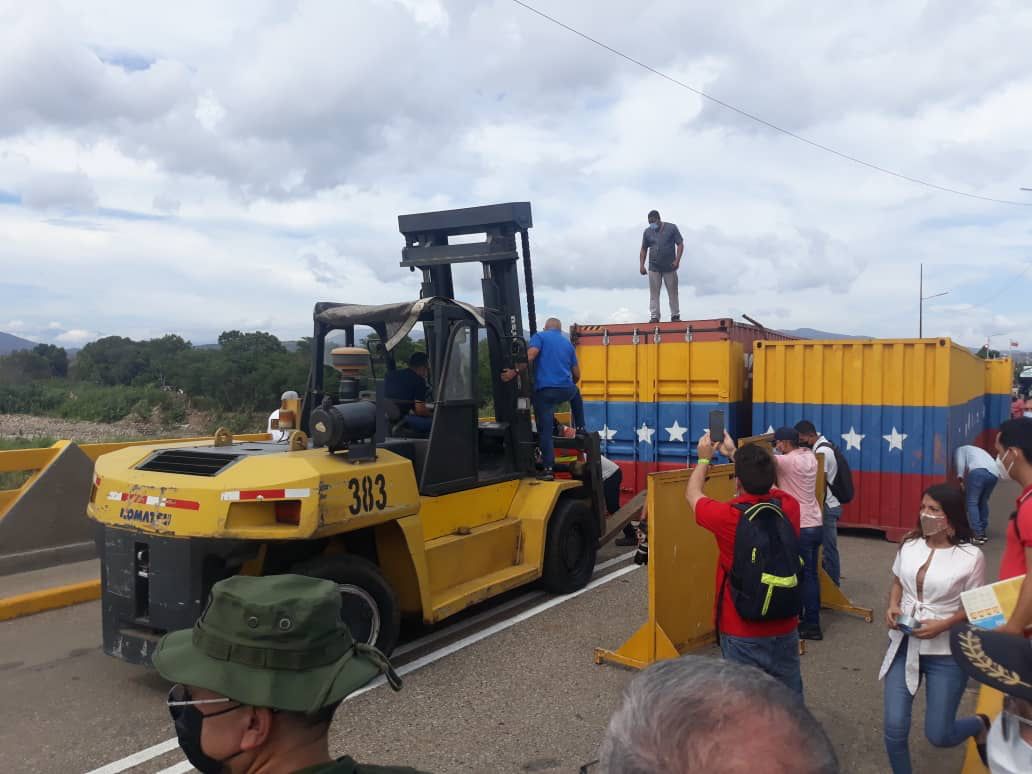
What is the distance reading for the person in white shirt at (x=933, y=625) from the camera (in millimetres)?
3646

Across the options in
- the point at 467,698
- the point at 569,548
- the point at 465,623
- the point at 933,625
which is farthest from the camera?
the point at 569,548

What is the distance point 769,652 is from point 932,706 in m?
0.72

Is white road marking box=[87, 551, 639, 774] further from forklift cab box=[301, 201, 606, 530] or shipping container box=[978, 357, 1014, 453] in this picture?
shipping container box=[978, 357, 1014, 453]

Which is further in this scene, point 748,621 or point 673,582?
point 673,582

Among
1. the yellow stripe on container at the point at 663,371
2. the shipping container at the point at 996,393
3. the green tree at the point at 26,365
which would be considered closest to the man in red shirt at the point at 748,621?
the yellow stripe on container at the point at 663,371

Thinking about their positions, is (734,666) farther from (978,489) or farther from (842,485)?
(978,489)

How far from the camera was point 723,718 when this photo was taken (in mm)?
1146

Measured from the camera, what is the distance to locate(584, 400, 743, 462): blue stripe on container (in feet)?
35.3

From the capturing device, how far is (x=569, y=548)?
24.3 feet

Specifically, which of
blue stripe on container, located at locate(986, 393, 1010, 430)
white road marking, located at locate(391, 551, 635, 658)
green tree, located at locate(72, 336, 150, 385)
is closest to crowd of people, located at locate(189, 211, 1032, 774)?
white road marking, located at locate(391, 551, 635, 658)

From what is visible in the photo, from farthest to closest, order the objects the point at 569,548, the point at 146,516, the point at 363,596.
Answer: the point at 569,548 → the point at 363,596 → the point at 146,516

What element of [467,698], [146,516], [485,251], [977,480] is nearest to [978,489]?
[977,480]

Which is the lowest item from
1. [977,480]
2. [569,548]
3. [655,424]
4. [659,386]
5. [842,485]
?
[569,548]

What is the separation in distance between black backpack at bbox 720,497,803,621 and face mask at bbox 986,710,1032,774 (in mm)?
1029
